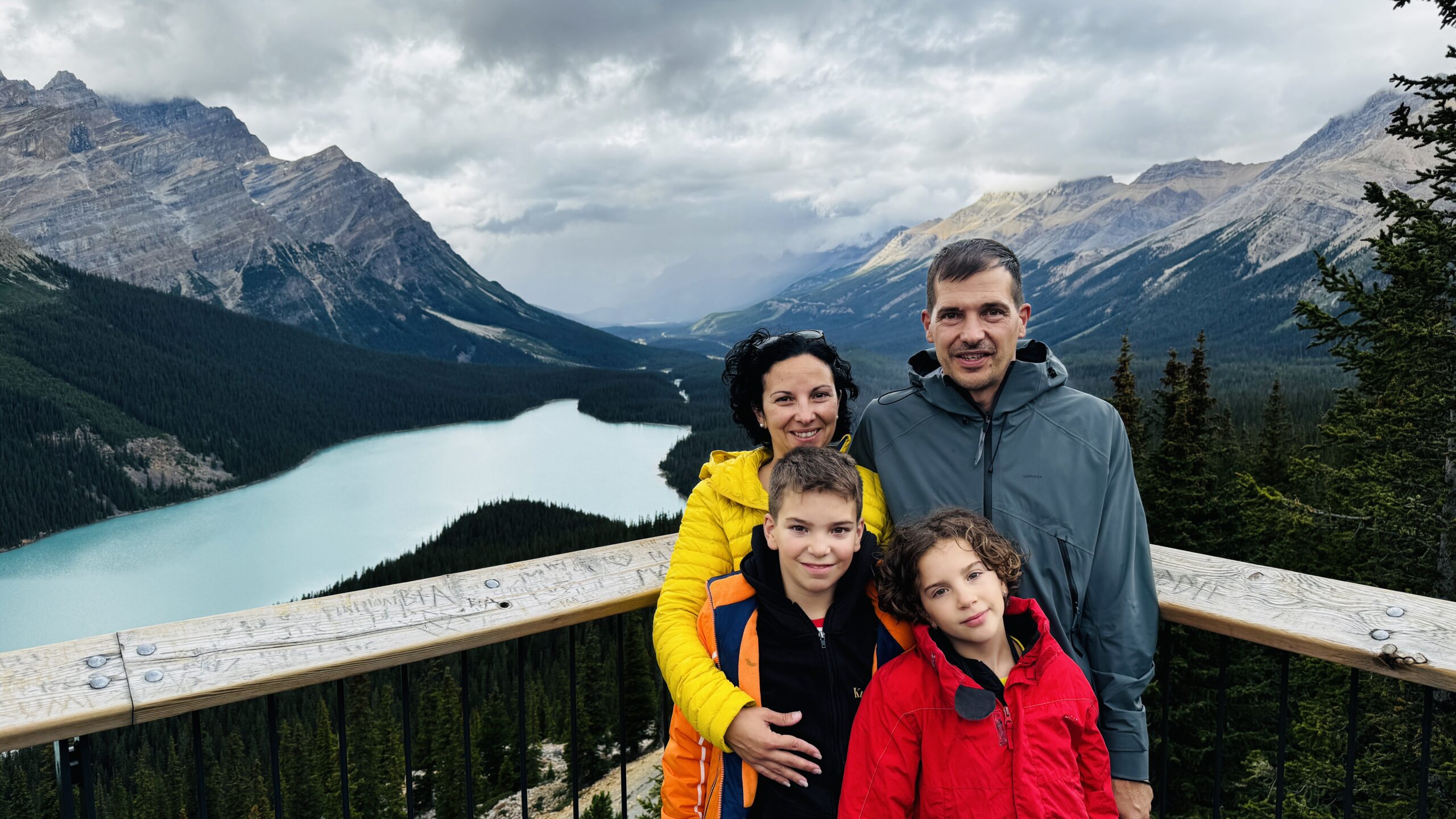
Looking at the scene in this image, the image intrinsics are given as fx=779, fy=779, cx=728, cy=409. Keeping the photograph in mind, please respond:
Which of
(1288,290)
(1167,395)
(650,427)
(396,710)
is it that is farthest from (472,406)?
(1288,290)

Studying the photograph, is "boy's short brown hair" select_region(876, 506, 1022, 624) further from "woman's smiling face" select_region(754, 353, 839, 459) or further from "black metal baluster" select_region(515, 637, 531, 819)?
"black metal baluster" select_region(515, 637, 531, 819)

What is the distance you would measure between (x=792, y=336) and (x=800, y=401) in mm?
293

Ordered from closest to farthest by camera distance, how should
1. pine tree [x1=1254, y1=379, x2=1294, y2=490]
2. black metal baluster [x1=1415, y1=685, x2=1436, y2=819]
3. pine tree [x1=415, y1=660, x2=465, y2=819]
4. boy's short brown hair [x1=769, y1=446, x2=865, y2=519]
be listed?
1. black metal baluster [x1=1415, y1=685, x2=1436, y2=819]
2. boy's short brown hair [x1=769, y1=446, x2=865, y2=519]
3. pine tree [x1=1254, y1=379, x2=1294, y2=490]
4. pine tree [x1=415, y1=660, x2=465, y2=819]

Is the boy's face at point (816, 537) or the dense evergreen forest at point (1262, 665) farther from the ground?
the boy's face at point (816, 537)

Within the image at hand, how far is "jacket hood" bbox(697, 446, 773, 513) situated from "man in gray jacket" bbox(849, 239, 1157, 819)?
448 mm

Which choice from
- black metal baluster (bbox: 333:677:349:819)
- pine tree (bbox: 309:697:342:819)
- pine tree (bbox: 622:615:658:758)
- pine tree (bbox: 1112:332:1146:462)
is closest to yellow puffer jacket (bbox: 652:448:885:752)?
black metal baluster (bbox: 333:677:349:819)

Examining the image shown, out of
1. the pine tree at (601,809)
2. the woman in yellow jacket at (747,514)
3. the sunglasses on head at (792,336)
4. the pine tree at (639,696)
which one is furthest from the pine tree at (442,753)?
the sunglasses on head at (792,336)

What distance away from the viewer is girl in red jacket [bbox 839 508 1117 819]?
2.25 metres

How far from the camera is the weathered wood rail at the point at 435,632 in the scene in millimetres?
1914

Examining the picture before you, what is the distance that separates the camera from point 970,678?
7.48 feet

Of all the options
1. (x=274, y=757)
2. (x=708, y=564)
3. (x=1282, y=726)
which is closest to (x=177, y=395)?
(x=274, y=757)

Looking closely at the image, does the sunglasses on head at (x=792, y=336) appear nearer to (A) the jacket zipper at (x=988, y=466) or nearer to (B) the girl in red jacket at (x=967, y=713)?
(A) the jacket zipper at (x=988, y=466)

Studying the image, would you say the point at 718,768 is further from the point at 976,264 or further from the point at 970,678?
the point at 976,264

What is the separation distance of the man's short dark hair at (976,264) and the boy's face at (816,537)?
91 centimetres
